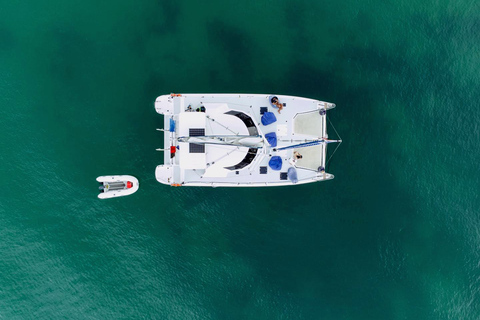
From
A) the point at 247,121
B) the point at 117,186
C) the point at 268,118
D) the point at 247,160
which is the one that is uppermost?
the point at 268,118

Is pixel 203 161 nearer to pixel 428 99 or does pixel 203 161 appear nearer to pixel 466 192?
pixel 428 99

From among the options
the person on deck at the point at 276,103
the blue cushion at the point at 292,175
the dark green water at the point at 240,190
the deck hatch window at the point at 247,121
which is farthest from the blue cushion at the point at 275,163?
the dark green water at the point at 240,190

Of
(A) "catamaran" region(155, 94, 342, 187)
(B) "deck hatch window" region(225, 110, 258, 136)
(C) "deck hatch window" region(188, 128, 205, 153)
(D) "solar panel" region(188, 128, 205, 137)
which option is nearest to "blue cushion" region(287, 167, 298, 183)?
(A) "catamaran" region(155, 94, 342, 187)

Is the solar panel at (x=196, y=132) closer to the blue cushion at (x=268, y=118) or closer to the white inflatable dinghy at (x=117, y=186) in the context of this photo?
the blue cushion at (x=268, y=118)

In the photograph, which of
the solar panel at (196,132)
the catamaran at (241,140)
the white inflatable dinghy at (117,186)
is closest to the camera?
the solar panel at (196,132)

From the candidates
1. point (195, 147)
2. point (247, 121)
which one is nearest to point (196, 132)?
point (195, 147)

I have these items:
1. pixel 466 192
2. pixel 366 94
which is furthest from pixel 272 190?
pixel 466 192

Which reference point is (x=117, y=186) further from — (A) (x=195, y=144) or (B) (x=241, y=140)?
(B) (x=241, y=140)
